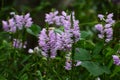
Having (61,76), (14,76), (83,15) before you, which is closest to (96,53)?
(61,76)

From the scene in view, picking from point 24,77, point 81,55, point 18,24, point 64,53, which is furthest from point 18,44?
point 81,55

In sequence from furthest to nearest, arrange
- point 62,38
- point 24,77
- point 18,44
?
point 18,44 → point 24,77 → point 62,38

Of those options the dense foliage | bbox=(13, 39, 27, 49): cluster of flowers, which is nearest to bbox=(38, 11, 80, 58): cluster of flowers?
the dense foliage

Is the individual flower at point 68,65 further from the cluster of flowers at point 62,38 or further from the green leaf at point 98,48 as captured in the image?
the green leaf at point 98,48

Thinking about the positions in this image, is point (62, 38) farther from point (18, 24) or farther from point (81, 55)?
point (18, 24)

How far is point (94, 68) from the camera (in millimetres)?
2213

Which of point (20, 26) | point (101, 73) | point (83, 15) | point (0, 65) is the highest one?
point (83, 15)

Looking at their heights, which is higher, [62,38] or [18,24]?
[18,24]

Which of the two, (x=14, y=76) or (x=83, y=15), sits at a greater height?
(x=83, y=15)

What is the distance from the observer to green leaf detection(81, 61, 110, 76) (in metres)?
2.19

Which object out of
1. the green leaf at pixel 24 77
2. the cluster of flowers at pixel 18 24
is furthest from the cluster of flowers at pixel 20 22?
the green leaf at pixel 24 77

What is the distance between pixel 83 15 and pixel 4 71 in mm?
3468

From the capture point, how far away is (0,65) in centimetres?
254

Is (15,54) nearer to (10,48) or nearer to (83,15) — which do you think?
(10,48)
